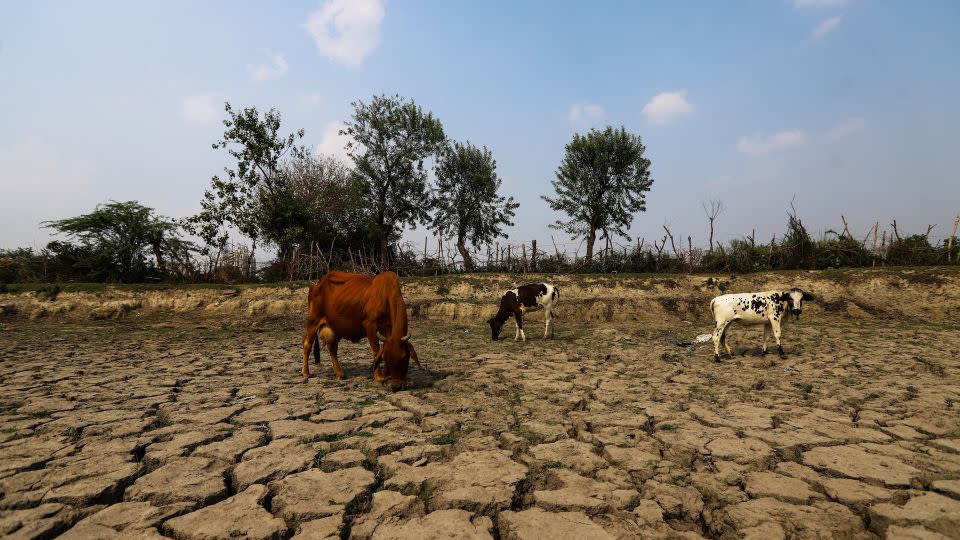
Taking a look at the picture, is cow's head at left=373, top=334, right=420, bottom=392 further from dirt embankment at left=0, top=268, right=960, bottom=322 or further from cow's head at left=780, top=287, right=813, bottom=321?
dirt embankment at left=0, top=268, right=960, bottom=322

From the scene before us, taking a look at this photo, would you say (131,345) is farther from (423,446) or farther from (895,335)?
(895,335)

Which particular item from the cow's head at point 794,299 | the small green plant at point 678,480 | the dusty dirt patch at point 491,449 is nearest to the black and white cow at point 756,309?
the cow's head at point 794,299

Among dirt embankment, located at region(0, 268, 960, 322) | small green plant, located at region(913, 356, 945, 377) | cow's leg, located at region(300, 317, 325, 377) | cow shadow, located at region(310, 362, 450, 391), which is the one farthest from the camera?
dirt embankment, located at region(0, 268, 960, 322)

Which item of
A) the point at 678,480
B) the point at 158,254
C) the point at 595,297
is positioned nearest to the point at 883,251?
the point at 595,297

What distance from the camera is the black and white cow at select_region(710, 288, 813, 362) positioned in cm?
762

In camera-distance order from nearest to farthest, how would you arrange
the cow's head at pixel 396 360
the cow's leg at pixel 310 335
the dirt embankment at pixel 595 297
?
the cow's head at pixel 396 360
the cow's leg at pixel 310 335
the dirt embankment at pixel 595 297

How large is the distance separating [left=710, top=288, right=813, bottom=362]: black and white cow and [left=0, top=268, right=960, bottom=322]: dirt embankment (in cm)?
579

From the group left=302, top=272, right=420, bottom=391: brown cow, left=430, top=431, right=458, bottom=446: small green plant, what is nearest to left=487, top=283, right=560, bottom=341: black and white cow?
left=302, top=272, right=420, bottom=391: brown cow

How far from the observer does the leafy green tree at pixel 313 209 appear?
874 inches

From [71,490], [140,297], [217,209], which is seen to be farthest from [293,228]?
[71,490]

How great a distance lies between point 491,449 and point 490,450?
0.08ft

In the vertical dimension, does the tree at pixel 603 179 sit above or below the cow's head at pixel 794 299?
above

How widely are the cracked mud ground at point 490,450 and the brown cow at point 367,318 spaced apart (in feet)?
1.31

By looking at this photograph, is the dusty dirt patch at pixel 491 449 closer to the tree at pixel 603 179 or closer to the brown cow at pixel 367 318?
the brown cow at pixel 367 318
